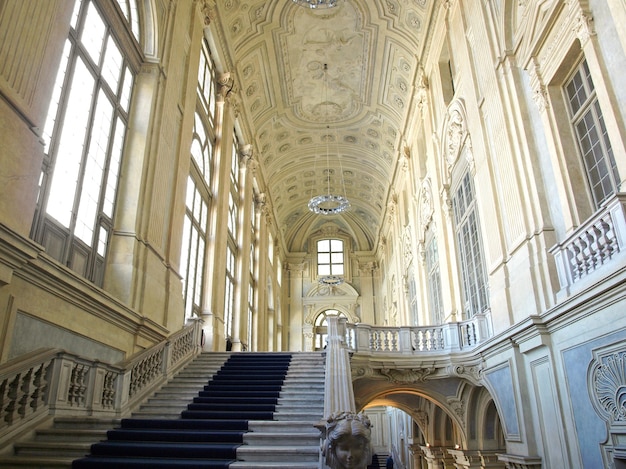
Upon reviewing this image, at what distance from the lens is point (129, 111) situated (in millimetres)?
10461

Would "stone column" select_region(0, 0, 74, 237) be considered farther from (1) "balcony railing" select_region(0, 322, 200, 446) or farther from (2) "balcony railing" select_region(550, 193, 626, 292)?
(2) "balcony railing" select_region(550, 193, 626, 292)

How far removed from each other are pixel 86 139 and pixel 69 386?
163 inches

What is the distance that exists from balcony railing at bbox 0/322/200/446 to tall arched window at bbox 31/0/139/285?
1.83 m

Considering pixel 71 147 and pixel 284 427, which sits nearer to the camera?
pixel 284 427

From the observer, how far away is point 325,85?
2180 cm

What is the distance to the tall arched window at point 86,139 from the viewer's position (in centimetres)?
755

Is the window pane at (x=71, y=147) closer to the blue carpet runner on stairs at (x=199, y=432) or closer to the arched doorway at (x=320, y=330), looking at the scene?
the blue carpet runner on stairs at (x=199, y=432)

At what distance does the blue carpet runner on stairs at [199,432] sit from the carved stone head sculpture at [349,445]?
1.34 m

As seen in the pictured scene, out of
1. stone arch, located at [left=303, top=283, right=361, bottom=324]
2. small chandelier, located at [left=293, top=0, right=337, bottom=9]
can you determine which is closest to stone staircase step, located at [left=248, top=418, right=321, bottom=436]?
Result: small chandelier, located at [left=293, top=0, right=337, bottom=9]

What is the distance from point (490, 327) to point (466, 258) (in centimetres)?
273

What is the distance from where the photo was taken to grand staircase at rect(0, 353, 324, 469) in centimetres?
536

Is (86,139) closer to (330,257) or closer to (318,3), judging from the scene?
(318,3)

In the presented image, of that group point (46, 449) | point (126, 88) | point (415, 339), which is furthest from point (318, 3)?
point (46, 449)

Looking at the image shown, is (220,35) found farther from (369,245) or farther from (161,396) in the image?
(369,245)
